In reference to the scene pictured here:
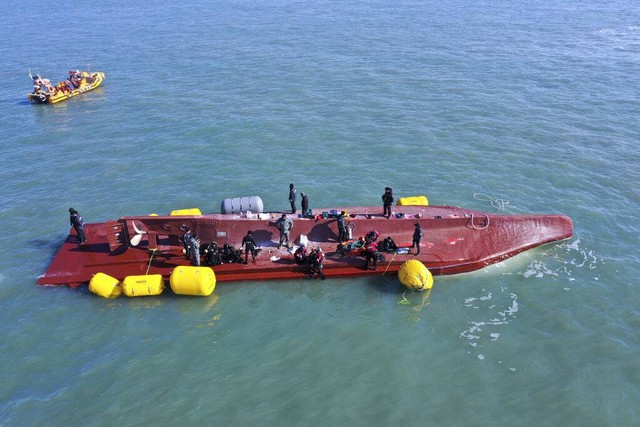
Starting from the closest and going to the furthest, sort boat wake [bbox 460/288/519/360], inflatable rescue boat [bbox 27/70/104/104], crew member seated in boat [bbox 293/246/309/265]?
1. boat wake [bbox 460/288/519/360]
2. crew member seated in boat [bbox 293/246/309/265]
3. inflatable rescue boat [bbox 27/70/104/104]

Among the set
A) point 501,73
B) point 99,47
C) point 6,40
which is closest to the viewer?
point 501,73

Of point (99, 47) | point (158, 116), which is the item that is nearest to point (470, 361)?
point (158, 116)

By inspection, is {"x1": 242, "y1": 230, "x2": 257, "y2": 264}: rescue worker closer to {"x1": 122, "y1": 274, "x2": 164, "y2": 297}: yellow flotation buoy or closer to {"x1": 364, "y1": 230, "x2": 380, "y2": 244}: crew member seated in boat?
{"x1": 122, "y1": 274, "x2": 164, "y2": 297}: yellow flotation buoy

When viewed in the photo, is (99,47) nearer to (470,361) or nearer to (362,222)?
(362,222)

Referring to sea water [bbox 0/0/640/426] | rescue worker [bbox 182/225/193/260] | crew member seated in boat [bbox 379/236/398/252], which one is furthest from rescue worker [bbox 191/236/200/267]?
crew member seated in boat [bbox 379/236/398/252]

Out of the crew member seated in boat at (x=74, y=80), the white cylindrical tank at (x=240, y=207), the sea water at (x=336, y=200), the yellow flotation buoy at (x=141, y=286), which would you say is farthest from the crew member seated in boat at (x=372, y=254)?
the crew member seated in boat at (x=74, y=80)

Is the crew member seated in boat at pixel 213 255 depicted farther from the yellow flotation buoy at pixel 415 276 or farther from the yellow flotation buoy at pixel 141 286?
the yellow flotation buoy at pixel 415 276
